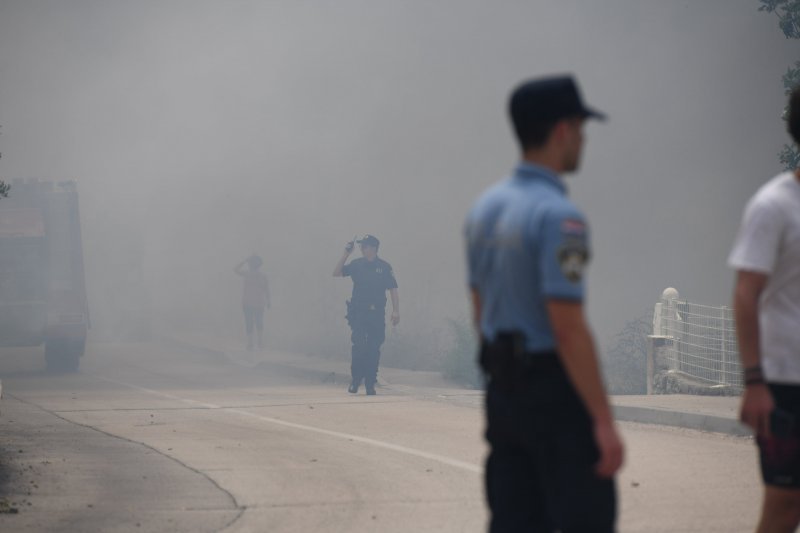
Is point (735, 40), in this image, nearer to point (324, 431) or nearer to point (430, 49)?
point (430, 49)

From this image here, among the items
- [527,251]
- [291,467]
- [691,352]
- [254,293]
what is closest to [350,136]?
[254,293]

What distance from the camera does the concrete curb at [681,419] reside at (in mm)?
10938

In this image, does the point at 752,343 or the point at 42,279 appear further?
the point at 42,279

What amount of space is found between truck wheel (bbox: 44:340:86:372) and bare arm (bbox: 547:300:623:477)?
18.3 m

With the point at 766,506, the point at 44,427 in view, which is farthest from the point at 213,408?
the point at 766,506

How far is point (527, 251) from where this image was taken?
11.6 ft

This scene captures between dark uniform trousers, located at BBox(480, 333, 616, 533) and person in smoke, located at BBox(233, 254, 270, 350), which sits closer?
dark uniform trousers, located at BBox(480, 333, 616, 533)

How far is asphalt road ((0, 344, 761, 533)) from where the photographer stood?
7.46 meters

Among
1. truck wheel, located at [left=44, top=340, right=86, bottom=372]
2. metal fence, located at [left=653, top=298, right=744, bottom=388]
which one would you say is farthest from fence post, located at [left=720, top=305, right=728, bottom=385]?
truck wheel, located at [left=44, top=340, right=86, bottom=372]

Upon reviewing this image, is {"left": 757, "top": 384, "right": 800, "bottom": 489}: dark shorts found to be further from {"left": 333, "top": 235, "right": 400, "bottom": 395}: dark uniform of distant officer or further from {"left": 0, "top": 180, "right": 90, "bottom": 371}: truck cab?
{"left": 0, "top": 180, "right": 90, "bottom": 371}: truck cab

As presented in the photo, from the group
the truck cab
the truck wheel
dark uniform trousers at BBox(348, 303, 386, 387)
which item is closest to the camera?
dark uniform trousers at BBox(348, 303, 386, 387)

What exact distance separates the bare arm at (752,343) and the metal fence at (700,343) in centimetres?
975

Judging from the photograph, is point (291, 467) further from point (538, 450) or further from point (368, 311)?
point (368, 311)

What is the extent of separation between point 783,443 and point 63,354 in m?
18.2
